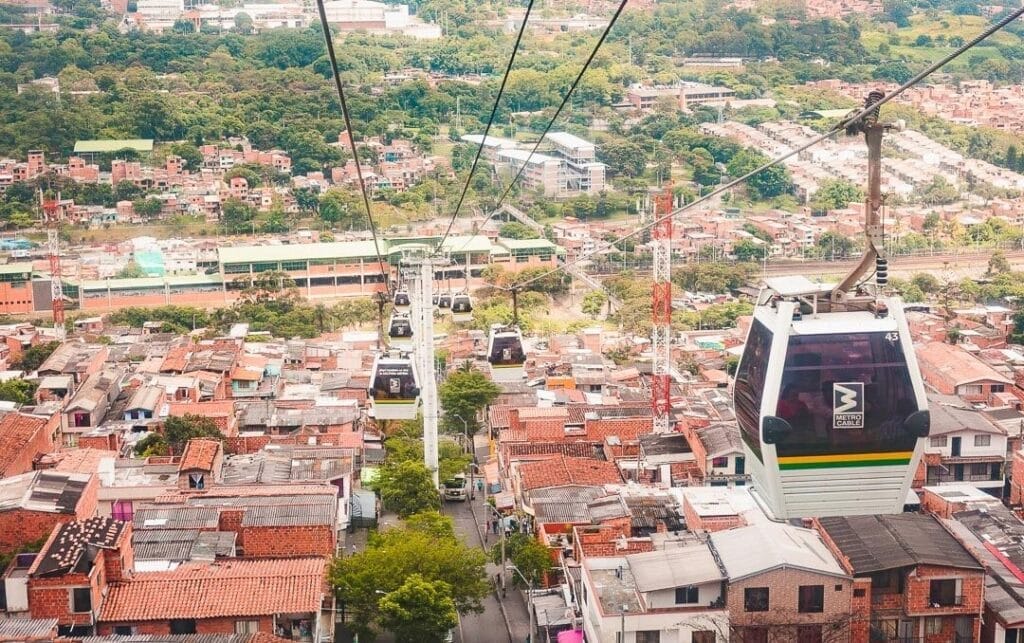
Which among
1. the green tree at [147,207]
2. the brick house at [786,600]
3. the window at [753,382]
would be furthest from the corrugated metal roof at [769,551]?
the green tree at [147,207]

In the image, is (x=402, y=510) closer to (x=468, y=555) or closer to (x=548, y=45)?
(x=468, y=555)

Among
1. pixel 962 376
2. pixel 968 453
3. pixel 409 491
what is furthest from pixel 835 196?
pixel 409 491

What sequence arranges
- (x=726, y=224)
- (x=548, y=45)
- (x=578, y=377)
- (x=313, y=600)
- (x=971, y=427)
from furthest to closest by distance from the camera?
(x=548, y=45) → (x=726, y=224) → (x=578, y=377) → (x=971, y=427) → (x=313, y=600)

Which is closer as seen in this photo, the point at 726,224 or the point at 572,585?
the point at 572,585

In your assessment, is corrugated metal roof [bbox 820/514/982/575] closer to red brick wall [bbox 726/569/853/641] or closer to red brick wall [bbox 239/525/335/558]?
red brick wall [bbox 726/569/853/641]

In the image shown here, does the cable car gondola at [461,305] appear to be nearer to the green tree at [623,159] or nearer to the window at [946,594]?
the window at [946,594]

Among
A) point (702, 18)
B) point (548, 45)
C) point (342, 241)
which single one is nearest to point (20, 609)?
point (342, 241)

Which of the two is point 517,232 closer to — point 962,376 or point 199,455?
point 962,376

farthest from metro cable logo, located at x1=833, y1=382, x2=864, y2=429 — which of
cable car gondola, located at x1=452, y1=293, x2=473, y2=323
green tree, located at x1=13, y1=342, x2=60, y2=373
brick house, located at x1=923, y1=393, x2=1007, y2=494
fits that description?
green tree, located at x1=13, y1=342, x2=60, y2=373
